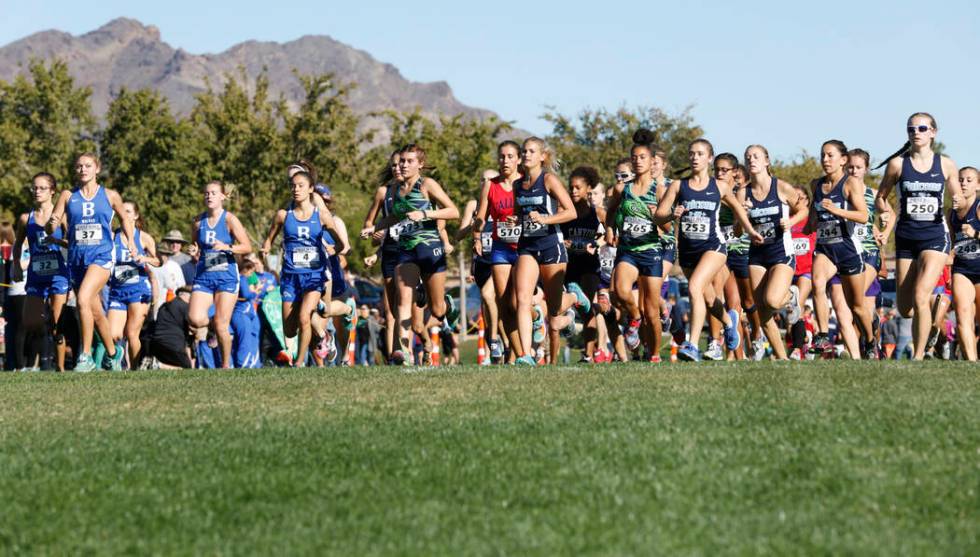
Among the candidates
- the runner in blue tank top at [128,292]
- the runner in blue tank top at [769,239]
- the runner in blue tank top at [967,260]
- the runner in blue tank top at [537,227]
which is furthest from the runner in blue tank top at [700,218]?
the runner in blue tank top at [128,292]

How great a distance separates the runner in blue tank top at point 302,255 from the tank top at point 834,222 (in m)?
5.07

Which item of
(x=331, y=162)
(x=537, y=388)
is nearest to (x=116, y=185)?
(x=331, y=162)

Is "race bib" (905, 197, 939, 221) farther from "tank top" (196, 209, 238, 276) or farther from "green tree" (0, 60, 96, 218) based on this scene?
"green tree" (0, 60, 96, 218)

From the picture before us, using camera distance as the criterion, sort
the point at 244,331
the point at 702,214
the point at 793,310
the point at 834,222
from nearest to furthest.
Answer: the point at 702,214, the point at 834,222, the point at 793,310, the point at 244,331

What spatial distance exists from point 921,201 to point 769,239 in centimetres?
178

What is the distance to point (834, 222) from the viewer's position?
14.4 m

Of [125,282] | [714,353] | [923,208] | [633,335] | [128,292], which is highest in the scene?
[923,208]

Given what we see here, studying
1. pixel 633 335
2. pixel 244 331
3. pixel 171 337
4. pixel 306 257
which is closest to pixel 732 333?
pixel 633 335

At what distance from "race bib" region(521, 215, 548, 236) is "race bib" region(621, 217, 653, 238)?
2.79 ft

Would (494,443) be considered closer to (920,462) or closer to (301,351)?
(920,462)

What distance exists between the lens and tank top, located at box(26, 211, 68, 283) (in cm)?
1599

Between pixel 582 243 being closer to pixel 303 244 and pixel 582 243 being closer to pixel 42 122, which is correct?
pixel 303 244

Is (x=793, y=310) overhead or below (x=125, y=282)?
below

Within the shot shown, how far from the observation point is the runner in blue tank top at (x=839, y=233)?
46.5 ft
